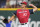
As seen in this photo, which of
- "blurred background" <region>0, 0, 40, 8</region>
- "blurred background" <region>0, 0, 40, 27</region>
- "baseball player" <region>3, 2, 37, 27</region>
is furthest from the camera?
"blurred background" <region>0, 0, 40, 8</region>

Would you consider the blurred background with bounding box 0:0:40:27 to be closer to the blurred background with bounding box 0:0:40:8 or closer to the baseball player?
the blurred background with bounding box 0:0:40:8

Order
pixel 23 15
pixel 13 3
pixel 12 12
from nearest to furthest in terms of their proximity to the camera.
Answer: pixel 23 15
pixel 12 12
pixel 13 3

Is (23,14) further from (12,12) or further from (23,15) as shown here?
(12,12)

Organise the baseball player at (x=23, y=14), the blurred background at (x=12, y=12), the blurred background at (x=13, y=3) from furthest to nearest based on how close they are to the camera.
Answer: the blurred background at (x=13, y=3)
the blurred background at (x=12, y=12)
the baseball player at (x=23, y=14)

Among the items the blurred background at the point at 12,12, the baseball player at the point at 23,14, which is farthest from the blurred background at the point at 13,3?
the baseball player at the point at 23,14

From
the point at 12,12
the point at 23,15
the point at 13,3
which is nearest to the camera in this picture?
the point at 23,15

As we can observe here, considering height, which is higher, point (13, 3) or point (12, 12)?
point (13, 3)

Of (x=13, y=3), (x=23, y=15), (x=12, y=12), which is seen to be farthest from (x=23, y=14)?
(x=13, y=3)

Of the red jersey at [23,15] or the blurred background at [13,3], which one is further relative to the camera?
the blurred background at [13,3]

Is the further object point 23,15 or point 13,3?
point 13,3

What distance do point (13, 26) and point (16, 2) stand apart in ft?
2.56

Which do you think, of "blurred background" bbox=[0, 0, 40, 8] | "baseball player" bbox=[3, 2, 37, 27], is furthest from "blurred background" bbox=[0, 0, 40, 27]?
"baseball player" bbox=[3, 2, 37, 27]

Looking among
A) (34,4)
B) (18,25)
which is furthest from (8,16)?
(34,4)

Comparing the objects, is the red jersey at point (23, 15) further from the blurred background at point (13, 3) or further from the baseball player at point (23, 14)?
the blurred background at point (13, 3)
